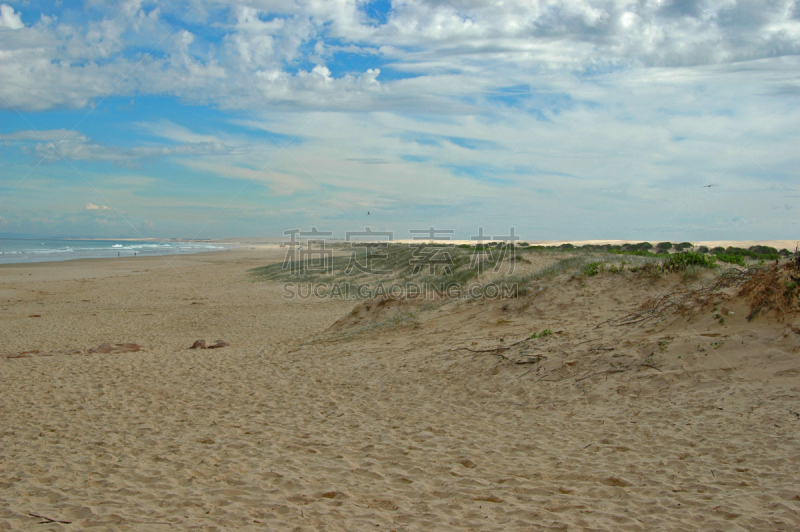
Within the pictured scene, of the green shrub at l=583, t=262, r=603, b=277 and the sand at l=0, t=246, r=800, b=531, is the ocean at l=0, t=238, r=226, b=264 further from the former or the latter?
the green shrub at l=583, t=262, r=603, b=277

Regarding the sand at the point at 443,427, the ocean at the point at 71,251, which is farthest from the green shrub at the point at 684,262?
the ocean at the point at 71,251

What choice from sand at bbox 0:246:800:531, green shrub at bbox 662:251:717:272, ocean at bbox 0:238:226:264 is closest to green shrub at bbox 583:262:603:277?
sand at bbox 0:246:800:531

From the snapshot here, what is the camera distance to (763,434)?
4.75 metres

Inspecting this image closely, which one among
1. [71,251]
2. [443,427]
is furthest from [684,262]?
[71,251]

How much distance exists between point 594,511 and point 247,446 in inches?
142

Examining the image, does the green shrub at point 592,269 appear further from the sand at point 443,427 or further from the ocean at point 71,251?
the ocean at point 71,251

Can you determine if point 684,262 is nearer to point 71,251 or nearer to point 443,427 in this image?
point 443,427

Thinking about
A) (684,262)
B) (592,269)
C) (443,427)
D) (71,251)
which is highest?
(71,251)

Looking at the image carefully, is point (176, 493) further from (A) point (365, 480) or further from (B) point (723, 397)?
(B) point (723, 397)

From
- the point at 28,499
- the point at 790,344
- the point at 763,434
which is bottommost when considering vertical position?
the point at 28,499

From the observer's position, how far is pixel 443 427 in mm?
5902

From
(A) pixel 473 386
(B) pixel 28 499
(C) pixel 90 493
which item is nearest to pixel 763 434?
(A) pixel 473 386

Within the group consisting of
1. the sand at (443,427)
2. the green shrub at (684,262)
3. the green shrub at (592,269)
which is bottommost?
the sand at (443,427)

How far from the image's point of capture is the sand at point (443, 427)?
3928 millimetres
